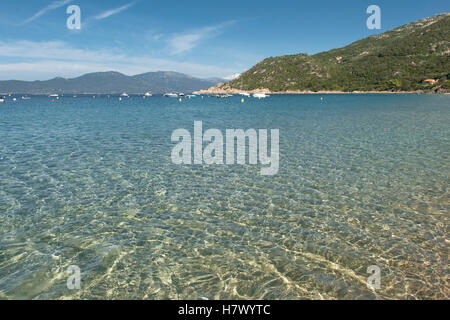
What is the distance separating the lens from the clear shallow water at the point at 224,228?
6.93m

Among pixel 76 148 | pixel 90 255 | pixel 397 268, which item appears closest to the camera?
pixel 397 268

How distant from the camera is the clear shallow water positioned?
22.7ft

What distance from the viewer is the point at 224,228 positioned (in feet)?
31.9

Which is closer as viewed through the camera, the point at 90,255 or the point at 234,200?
the point at 90,255

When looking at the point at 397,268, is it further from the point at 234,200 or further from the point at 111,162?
the point at 111,162

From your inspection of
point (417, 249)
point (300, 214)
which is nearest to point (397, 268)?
point (417, 249)

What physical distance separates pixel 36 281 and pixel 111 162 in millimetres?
11862

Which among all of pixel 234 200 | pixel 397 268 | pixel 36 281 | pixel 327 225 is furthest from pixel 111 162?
pixel 397 268

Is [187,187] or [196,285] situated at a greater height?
[187,187]

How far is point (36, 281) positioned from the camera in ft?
23.0

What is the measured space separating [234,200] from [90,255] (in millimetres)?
6147
